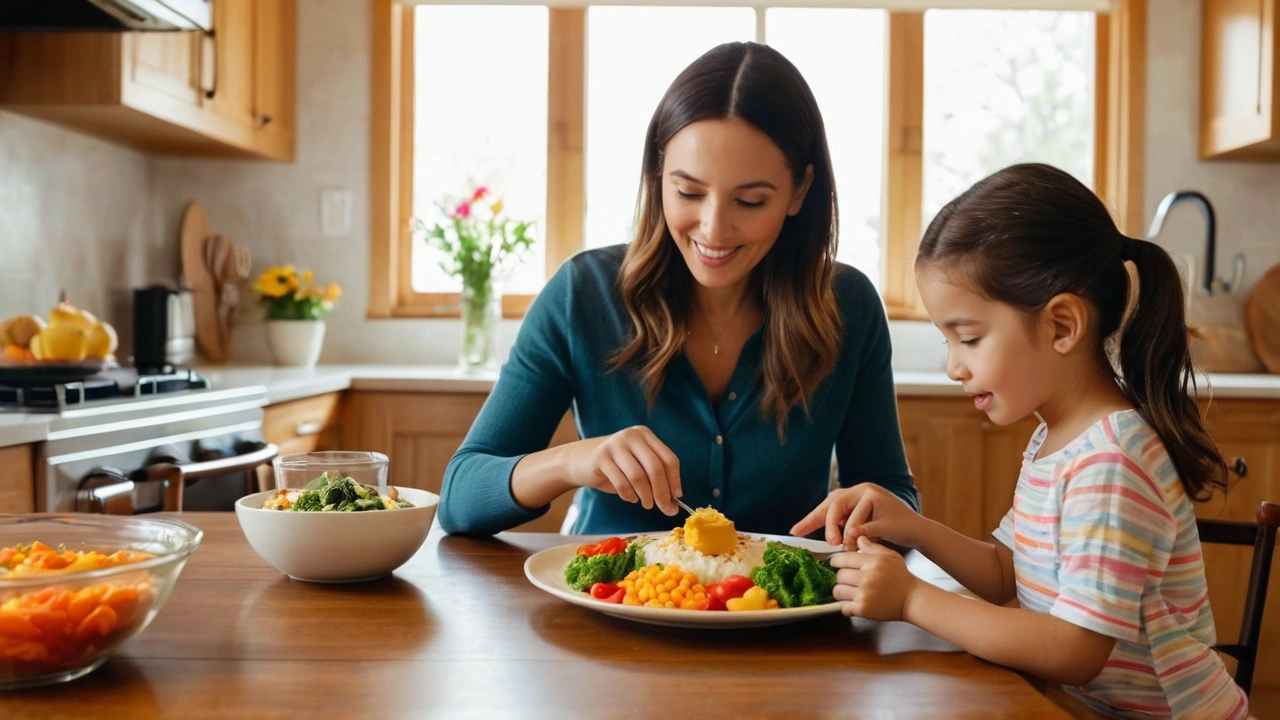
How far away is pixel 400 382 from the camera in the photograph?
3.12 metres

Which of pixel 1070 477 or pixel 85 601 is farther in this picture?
pixel 1070 477

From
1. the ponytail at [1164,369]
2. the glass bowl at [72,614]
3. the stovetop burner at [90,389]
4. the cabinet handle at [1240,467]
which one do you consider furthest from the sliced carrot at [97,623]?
the cabinet handle at [1240,467]

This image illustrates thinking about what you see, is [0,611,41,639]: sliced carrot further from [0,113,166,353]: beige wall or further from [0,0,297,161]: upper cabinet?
[0,113,166,353]: beige wall

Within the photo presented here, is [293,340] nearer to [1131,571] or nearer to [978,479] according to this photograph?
[978,479]

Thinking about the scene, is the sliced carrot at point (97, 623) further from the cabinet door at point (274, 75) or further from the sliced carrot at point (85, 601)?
the cabinet door at point (274, 75)

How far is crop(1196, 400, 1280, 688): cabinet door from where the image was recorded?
9.62 ft

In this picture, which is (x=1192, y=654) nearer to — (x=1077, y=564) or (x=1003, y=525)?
(x=1077, y=564)

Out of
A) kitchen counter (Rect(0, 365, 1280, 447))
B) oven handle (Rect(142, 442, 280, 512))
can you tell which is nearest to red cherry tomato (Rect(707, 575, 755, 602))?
oven handle (Rect(142, 442, 280, 512))

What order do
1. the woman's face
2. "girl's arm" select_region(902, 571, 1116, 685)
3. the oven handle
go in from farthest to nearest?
1. the oven handle
2. the woman's face
3. "girl's arm" select_region(902, 571, 1116, 685)

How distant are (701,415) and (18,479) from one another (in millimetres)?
1105

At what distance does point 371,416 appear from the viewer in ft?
10.3

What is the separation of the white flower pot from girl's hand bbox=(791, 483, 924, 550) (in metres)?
2.50

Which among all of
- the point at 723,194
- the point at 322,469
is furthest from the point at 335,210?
the point at 322,469

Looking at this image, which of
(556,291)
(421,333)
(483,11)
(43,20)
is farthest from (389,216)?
(556,291)
